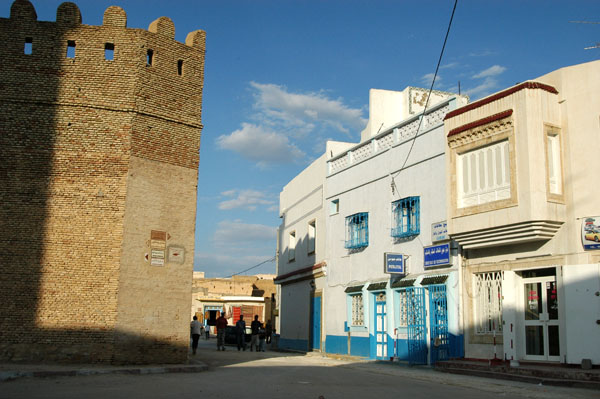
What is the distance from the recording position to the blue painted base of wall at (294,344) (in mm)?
29734

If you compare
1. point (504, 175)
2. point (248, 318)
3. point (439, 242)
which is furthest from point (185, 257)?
point (248, 318)

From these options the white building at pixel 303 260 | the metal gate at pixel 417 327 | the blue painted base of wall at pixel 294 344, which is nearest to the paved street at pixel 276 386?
the metal gate at pixel 417 327

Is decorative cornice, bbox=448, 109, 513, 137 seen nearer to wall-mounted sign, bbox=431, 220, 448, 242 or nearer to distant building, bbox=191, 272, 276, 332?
wall-mounted sign, bbox=431, 220, 448, 242

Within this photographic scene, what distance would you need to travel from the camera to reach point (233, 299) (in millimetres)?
49562

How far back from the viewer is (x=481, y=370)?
15.9m

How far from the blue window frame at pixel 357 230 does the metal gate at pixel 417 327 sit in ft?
13.6

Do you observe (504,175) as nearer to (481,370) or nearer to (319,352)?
(481,370)

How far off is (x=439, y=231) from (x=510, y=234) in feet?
11.0

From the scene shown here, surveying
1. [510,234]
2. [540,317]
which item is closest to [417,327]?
[540,317]

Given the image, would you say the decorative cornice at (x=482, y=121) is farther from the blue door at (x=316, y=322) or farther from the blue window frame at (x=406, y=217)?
the blue door at (x=316, y=322)

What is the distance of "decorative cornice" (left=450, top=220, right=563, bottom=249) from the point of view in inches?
603

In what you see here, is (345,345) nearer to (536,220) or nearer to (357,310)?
(357,310)

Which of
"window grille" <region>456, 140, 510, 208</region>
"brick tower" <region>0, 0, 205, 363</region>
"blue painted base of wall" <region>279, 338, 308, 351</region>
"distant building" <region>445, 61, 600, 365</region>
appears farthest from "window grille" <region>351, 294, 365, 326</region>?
"brick tower" <region>0, 0, 205, 363</region>

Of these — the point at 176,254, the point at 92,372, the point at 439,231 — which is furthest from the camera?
the point at 439,231
